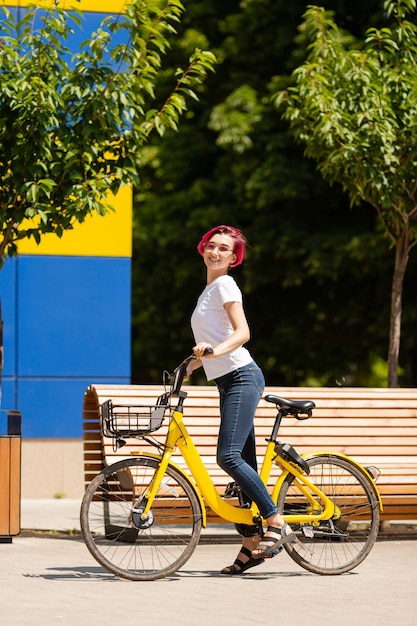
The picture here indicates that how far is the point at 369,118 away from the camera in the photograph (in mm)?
10234

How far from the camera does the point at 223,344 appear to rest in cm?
681

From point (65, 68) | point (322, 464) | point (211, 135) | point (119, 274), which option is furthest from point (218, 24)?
point (322, 464)

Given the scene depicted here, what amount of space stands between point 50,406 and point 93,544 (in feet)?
19.1

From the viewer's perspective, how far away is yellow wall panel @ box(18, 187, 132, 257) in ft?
41.9

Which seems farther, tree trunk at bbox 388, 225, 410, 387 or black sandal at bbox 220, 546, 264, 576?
tree trunk at bbox 388, 225, 410, 387

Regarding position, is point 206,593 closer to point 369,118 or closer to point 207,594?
point 207,594

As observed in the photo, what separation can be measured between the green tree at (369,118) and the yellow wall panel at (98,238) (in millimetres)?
2637

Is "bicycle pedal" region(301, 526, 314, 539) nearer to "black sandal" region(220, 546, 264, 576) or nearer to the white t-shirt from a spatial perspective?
"black sandal" region(220, 546, 264, 576)

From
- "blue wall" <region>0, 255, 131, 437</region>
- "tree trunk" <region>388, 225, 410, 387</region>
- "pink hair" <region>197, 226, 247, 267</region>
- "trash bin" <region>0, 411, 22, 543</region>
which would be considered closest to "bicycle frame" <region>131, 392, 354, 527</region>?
"pink hair" <region>197, 226, 247, 267</region>

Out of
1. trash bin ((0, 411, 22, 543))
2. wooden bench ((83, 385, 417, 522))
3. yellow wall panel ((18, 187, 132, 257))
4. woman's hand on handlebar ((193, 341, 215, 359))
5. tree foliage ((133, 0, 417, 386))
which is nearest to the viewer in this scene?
woman's hand on handlebar ((193, 341, 215, 359))

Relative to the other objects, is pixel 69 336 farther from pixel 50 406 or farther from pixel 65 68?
pixel 65 68

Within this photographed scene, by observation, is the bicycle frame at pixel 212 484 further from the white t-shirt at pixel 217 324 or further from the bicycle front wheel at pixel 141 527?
the white t-shirt at pixel 217 324

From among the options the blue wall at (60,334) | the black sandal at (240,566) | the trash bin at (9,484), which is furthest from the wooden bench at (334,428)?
the blue wall at (60,334)

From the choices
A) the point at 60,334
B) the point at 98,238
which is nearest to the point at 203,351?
the point at 60,334
